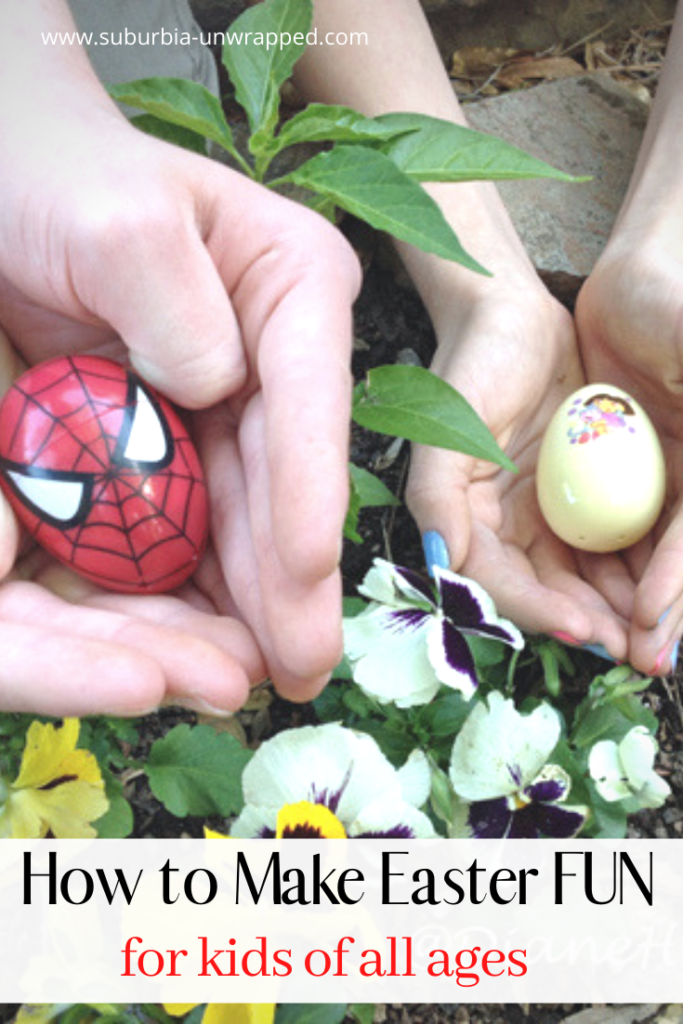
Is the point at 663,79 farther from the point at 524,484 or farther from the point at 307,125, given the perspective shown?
the point at 307,125

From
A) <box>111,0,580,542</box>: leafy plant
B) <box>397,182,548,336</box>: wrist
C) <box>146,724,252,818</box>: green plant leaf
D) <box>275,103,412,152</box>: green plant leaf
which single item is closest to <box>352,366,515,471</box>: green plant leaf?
<box>111,0,580,542</box>: leafy plant

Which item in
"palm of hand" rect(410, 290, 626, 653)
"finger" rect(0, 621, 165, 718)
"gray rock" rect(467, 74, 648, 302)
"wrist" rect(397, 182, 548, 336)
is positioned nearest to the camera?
"finger" rect(0, 621, 165, 718)

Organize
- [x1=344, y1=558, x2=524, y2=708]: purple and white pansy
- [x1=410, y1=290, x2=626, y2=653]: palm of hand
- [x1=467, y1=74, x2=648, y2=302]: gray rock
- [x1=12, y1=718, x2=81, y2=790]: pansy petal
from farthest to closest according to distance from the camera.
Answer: [x1=467, y1=74, x2=648, y2=302]: gray rock, [x1=410, y1=290, x2=626, y2=653]: palm of hand, [x1=344, y1=558, x2=524, y2=708]: purple and white pansy, [x1=12, y1=718, x2=81, y2=790]: pansy petal

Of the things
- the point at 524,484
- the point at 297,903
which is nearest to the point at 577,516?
the point at 524,484

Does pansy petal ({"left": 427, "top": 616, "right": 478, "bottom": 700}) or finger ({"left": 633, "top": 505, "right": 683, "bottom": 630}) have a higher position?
pansy petal ({"left": 427, "top": 616, "right": 478, "bottom": 700})

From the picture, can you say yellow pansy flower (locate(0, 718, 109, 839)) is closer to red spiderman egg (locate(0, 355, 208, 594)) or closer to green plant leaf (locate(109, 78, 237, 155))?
red spiderman egg (locate(0, 355, 208, 594))

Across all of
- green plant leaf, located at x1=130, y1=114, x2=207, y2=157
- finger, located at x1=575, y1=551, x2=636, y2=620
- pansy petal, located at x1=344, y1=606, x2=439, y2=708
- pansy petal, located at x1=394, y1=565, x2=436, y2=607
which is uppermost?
green plant leaf, located at x1=130, y1=114, x2=207, y2=157

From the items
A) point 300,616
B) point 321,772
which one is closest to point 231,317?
point 300,616

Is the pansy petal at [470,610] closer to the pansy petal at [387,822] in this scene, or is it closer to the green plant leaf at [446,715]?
the green plant leaf at [446,715]
